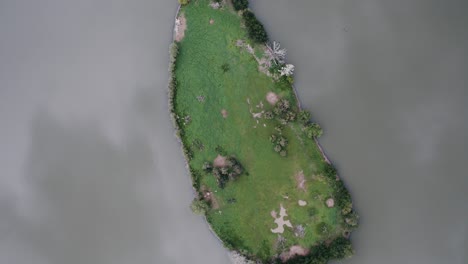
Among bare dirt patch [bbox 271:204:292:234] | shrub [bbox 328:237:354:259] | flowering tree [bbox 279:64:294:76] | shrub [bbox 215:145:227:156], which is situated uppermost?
flowering tree [bbox 279:64:294:76]

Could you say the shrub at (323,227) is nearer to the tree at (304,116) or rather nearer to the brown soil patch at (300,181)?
the brown soil patch at (300,181)

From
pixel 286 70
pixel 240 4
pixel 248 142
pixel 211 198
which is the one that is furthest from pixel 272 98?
pixel 211 198

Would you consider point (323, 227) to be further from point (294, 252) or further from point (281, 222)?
point (281, 222)

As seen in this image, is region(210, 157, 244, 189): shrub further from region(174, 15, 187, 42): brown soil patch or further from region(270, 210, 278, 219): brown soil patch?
region(174, 15, 187, 42): brown soil patch

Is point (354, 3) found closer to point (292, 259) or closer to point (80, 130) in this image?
point (292, 259)

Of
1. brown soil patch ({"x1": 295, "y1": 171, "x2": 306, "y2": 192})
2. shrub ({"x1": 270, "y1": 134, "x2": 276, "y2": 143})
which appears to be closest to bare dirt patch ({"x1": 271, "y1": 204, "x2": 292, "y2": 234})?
brown soil patch ({"x1": 295, "y1": 171, "x2": 306, "y2": 192})

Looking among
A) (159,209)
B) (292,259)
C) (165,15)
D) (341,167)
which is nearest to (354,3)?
(341,167)

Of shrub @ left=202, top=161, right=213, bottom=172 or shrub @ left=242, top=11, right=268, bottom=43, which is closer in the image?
shrub @ left=242, top=11, right=268, bottom=43
